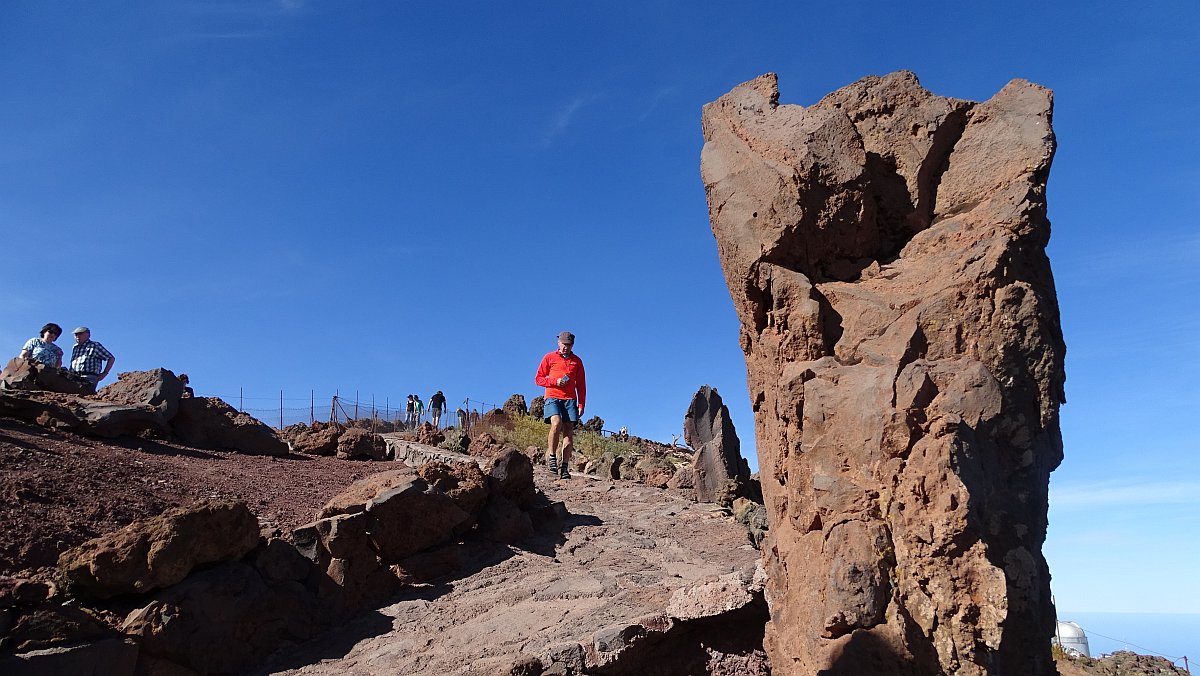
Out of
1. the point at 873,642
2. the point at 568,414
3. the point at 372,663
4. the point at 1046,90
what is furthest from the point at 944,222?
the point at 568,414

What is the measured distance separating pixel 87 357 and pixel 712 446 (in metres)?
8.37

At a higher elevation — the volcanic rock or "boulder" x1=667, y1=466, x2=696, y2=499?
the volcanic rock

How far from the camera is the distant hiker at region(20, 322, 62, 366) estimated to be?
11312 mm

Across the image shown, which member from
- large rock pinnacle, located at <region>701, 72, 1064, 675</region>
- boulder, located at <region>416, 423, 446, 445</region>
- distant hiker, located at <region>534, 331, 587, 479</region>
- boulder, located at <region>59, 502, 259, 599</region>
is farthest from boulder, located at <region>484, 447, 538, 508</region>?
boulder, located at <region>416, 423, 446, 445</region>

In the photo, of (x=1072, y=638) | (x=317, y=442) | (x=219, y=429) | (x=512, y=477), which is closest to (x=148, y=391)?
(x=219, y=429)

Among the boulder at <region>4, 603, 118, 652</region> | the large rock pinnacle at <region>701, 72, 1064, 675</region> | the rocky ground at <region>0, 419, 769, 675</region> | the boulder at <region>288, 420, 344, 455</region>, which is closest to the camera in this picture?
the large rock pinnacle at <region>701, 72, 1064, 675</region>

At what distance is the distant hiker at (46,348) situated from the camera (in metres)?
11.3

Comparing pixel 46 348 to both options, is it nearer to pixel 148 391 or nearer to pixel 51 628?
pixel 148 391

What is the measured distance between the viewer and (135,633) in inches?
233

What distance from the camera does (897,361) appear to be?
149 inches

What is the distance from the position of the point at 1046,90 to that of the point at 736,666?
149 inches

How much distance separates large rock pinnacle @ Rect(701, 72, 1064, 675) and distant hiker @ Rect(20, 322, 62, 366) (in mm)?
10146

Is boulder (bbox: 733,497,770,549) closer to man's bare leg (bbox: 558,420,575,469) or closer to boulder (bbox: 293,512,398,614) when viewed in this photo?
man's bare leg (bbox: 558,420,575,469)

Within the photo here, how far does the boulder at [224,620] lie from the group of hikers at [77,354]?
6.54m
